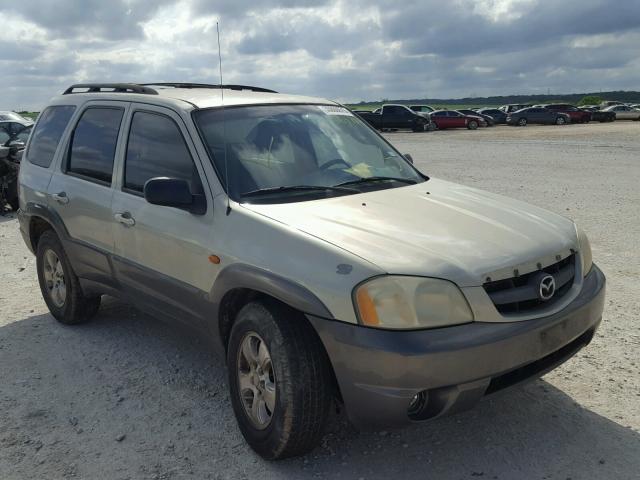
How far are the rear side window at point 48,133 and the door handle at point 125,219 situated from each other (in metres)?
1.38

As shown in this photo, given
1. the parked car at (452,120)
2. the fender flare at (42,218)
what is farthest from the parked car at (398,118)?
the fender flare at (42,218)

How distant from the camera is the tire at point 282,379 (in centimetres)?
302

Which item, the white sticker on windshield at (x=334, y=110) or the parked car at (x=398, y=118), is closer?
the white sticker on windshield at (x=334, y=110)

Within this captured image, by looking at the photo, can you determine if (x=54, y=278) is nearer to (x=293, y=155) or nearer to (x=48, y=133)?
(x=48, y=133)

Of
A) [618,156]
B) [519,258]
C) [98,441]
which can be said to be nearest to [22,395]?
[98,441]

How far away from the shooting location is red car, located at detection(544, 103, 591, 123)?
44250mm

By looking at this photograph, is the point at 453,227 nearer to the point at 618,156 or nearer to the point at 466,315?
the point at 466,315

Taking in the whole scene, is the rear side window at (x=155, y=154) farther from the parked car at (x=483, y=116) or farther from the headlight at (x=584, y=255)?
the parked car at (x=483, y=116)

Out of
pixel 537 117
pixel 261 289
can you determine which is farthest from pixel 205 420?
pixel 537 117

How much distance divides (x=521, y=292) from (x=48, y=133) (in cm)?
414

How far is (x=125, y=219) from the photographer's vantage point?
421 cm

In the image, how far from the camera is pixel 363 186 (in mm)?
3932

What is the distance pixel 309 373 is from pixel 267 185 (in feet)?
3.83

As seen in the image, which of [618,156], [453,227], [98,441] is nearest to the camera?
[453,227]
